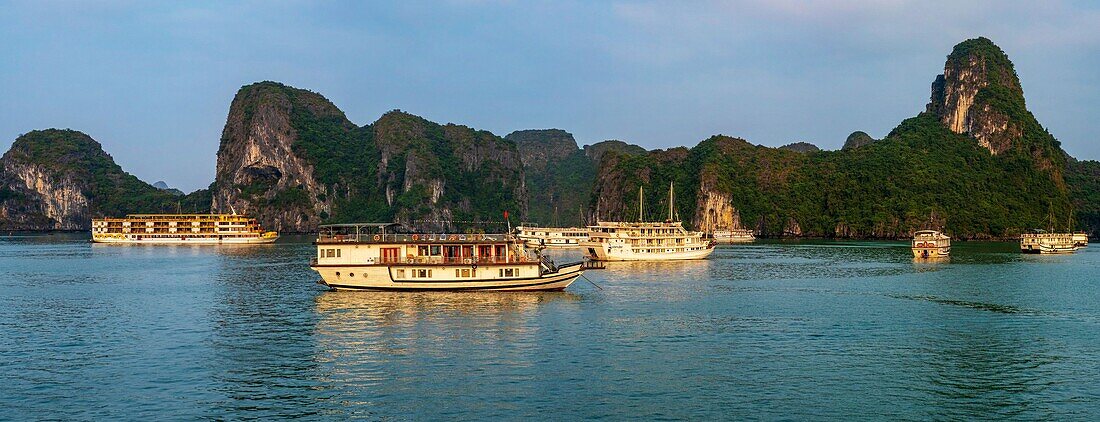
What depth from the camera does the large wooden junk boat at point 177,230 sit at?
17600cm

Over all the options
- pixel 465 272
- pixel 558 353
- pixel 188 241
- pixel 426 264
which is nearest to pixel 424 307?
pixel 426 264

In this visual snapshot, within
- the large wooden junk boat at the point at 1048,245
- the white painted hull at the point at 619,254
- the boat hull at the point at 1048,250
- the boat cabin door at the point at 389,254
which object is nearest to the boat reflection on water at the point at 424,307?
the boat cabin door at the point at 389,254

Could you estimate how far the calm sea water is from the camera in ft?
98.8

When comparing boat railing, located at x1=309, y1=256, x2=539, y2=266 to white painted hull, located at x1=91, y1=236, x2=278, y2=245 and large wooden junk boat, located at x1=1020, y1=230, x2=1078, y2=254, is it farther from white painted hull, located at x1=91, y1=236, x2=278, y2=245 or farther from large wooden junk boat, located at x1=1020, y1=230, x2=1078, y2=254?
white painted hull, located at x1=91, y1=236, x2=278, y2=245

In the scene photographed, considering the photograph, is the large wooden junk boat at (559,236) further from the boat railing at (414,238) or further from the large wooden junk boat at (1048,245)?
the boat railing at (414,238)

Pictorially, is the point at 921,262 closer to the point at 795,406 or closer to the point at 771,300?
the point at 771,300

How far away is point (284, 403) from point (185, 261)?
8800 centimetres

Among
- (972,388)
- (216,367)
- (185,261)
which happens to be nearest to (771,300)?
(972,388)

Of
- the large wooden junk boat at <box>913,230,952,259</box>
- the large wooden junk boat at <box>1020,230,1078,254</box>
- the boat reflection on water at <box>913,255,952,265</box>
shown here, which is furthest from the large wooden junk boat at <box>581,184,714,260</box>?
the large wooden junk boat at <box>1020,230,1078,254</box>

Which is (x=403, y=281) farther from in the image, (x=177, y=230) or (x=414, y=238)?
(x=177, y=230)

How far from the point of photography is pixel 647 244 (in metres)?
111

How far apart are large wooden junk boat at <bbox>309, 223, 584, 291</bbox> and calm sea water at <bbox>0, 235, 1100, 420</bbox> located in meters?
1.58

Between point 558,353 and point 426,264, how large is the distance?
22.6 m

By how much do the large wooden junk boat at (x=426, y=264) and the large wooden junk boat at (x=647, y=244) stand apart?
4553 cm
